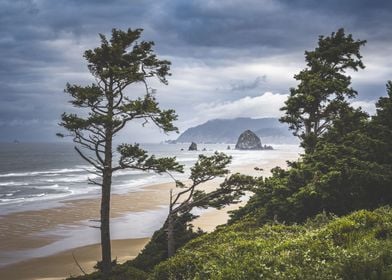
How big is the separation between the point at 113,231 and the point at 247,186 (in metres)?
16.0

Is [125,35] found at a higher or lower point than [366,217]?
higher

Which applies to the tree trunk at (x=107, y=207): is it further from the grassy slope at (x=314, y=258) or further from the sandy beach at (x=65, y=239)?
the sandy beach at (x=65, y=239)

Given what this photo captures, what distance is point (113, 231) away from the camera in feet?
98.1

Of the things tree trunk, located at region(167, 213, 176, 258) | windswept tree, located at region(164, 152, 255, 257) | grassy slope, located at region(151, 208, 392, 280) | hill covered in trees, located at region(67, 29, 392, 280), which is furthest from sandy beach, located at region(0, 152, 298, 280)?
grassy slope, located at region(151, 208, 392, 280)

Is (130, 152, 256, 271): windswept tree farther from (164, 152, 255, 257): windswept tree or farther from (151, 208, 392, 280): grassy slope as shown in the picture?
(151, 208, 392, 280): grassy slope

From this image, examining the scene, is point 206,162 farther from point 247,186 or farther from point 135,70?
point 135,70

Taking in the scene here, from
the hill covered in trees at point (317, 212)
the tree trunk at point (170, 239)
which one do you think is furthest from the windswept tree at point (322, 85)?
the tree trunk at point (170, 239)

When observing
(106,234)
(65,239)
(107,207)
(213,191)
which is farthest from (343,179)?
(65,239)

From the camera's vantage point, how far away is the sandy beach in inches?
840

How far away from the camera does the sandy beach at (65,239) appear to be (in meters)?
21.3

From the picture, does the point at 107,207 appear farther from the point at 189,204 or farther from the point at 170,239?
the point at 189,204

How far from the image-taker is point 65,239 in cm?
2731

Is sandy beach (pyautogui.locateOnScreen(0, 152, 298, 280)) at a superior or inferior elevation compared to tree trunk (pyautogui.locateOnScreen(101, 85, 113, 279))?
inferior

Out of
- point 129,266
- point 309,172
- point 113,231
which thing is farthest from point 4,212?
point 309,172
